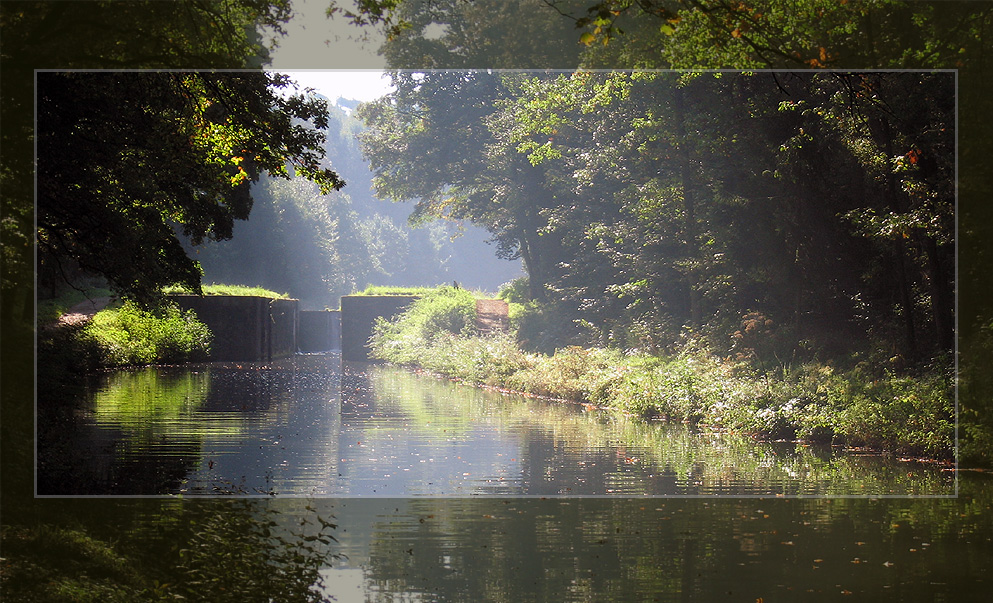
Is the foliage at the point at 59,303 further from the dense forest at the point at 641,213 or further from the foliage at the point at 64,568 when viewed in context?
the foliage at the point at 64,568

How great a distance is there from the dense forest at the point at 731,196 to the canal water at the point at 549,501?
161 inches

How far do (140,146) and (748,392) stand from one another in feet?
32.0

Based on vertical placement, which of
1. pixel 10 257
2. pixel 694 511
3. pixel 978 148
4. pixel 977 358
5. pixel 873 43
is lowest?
pixel 694 511

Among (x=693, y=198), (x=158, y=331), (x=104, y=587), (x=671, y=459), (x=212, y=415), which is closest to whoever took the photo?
(x=104, y=587)

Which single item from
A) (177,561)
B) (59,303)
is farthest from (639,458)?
(59,303)

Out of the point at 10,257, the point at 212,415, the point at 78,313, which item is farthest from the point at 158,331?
the point at 10,257

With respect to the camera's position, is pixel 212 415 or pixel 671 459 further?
pixel 212 415

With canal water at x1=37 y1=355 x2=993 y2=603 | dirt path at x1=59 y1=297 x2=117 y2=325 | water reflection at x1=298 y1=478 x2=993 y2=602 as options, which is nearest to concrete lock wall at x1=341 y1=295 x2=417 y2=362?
dirt path at x1=59 y1=297 x2=117 y2=325

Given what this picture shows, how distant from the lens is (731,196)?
64.0 feet

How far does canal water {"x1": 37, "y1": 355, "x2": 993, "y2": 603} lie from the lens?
6.39 metres

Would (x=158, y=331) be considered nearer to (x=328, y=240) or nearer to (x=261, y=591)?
(x=328, y=240)

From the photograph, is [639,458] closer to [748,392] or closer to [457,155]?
[748,392]

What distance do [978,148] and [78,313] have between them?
73.5 feet

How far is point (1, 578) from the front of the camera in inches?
229
